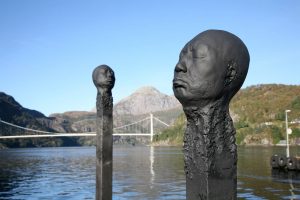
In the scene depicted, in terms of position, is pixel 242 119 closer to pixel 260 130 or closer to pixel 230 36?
pixel 260 130

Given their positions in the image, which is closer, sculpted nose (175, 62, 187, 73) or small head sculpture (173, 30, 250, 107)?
small head sculpture (173, 30, 250, 107)

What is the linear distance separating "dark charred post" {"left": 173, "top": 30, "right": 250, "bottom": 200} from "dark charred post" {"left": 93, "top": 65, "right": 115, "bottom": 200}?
17.8 ft

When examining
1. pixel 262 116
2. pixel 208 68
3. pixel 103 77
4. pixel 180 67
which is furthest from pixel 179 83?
pixel 262 116

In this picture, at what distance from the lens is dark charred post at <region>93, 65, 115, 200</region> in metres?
9.34

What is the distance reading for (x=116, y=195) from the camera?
64.4ft

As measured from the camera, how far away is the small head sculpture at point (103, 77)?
9.51 m

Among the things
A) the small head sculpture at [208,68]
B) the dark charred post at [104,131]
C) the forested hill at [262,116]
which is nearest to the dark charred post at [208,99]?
the small head sculpture at [208,68]

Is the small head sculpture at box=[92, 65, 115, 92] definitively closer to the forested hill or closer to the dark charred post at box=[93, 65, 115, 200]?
the dark charred post at box=[93, 65, 115, 200]

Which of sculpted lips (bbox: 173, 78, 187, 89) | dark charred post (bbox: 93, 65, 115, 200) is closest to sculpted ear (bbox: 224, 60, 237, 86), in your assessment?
sculpted lips (bbox: 173, 78, 187, 89)

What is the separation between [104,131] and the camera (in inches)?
374

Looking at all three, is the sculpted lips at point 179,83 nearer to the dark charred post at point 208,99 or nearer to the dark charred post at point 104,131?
the dark charred post at point 208,99

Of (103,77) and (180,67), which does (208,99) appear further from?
(103,77)

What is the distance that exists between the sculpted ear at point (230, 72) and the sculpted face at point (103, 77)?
5690 millimetres

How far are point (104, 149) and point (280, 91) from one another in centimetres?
18754
